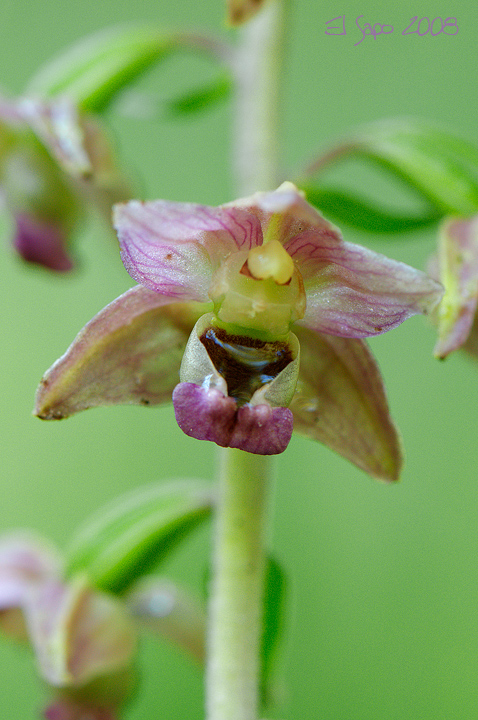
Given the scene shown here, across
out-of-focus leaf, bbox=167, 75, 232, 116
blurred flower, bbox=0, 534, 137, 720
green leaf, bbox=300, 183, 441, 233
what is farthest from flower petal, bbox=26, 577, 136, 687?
out-of-focus leaf, bbox=167, 75, 232, 116

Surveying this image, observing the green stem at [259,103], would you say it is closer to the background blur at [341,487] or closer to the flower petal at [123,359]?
the flower petal at [123,359]

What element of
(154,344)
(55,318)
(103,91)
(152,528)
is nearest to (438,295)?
(154,344)

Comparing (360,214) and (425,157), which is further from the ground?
(425,157)

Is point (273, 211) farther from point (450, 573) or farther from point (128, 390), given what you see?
point (450, 573)

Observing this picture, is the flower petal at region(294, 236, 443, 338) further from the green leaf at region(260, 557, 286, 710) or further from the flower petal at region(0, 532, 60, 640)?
the flower petal at region(0, 532, 60, 640)

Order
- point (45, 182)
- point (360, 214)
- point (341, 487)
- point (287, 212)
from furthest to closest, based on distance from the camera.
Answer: point (341, 487) < point (45, 182) < point (360, 214) < point (287, 212)

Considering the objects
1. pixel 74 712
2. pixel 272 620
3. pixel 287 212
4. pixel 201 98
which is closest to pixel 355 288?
pixel 287 212

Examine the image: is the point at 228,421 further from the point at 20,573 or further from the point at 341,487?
the point at 341,487
